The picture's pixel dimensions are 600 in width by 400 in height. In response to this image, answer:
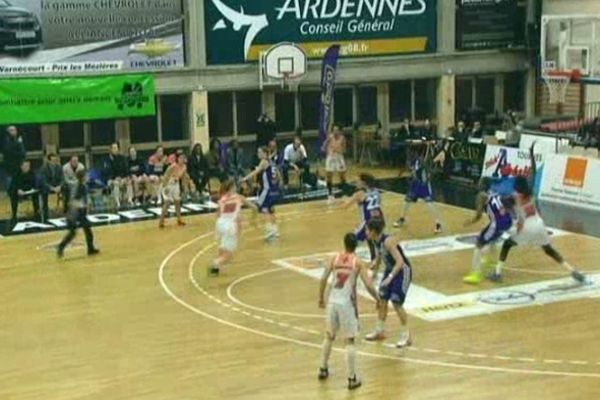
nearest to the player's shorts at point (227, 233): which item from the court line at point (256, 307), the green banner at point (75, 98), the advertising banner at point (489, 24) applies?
the court line at point (256, 307)

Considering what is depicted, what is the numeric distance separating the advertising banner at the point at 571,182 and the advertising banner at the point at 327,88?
786 cm

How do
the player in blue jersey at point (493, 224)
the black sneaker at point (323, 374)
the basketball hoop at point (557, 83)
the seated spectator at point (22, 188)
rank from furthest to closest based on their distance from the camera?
the basketball hoop at point (557, 83) < the seated spectator at point (22, 188) < the player in blue jersey at point (493, 224) < the black sneaker at point (323, 374)

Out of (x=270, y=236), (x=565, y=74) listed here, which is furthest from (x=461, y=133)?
(x=270, y=236)

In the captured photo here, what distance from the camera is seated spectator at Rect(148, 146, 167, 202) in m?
28.8

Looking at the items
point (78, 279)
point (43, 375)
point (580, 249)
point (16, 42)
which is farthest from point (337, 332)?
point (16, 42)

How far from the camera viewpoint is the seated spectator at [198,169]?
29312 mm

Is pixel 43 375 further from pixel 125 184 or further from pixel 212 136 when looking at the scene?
pixel 212 136

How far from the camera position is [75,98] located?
3152 centimetres

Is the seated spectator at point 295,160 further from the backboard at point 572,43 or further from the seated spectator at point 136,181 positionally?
the backboard at point 572,43

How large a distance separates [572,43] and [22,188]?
58.6 ft

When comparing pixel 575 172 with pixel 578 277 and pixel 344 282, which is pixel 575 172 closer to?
pixel 578 277

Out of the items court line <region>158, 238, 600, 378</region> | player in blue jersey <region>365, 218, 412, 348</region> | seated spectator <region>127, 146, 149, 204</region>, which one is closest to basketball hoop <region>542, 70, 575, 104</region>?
seated spectator <region>127, 146, 149, 204</region>

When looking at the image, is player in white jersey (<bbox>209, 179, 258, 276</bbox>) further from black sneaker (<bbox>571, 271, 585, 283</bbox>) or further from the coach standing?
the coach standing

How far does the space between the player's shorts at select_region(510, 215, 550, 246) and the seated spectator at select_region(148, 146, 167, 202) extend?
1215 centimetres
